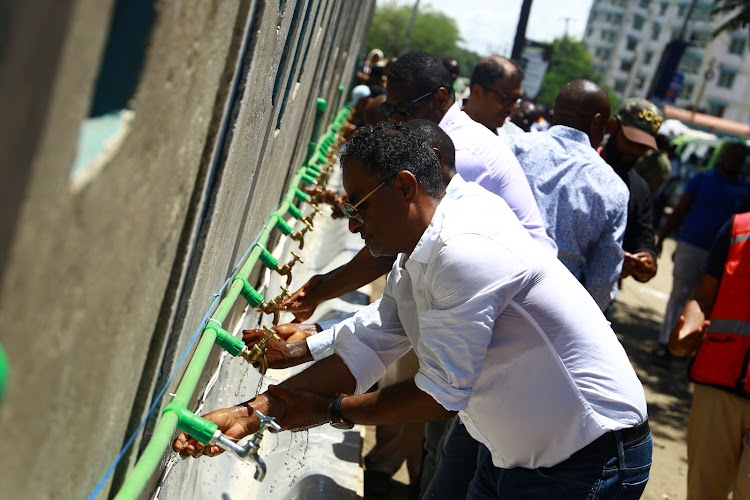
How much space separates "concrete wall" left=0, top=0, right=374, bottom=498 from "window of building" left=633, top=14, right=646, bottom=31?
10697 cm

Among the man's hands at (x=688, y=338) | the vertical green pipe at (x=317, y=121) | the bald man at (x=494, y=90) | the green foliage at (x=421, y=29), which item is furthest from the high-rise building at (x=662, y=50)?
the man's hands at (x=688, y=338)

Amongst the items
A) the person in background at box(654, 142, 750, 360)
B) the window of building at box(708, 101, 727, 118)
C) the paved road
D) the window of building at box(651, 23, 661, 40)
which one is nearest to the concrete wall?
the paved road

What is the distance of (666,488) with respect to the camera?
6211mm

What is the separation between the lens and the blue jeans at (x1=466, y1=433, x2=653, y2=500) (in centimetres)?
254

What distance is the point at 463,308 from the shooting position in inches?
88.2

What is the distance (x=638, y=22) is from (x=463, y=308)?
354 feet

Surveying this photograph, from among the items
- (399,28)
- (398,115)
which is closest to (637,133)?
(398,115)

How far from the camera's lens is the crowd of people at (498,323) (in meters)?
2.33

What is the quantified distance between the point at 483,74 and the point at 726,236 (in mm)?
1711

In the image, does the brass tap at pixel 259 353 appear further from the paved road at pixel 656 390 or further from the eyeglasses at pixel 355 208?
the paved road at pixel 656 390

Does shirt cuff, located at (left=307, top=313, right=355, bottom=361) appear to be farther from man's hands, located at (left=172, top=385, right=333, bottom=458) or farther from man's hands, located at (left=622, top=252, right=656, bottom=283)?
man's hands, located at (left=622, top=252, right=656, bottom=283)

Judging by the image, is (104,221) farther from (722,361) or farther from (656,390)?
(656,390)

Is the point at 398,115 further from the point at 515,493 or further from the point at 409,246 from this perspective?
the point at 515,493

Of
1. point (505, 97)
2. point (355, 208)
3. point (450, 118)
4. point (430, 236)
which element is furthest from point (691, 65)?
point (430, 236)
